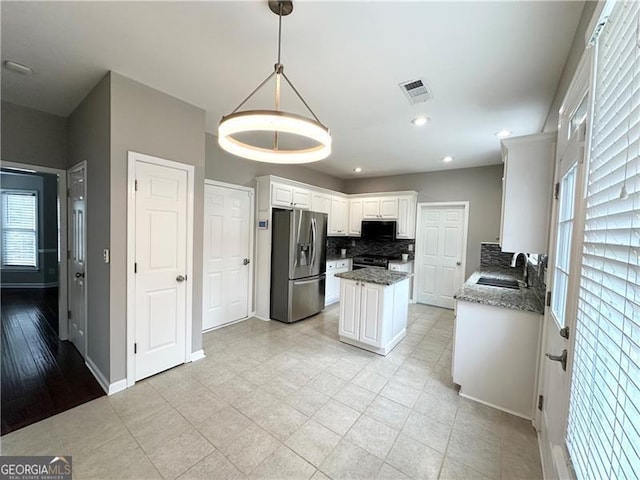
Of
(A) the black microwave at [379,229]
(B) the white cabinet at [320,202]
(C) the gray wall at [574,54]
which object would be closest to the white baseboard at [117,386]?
(B) the white cabinet at [320,202]

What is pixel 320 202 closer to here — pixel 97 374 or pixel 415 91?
pixel 415 91

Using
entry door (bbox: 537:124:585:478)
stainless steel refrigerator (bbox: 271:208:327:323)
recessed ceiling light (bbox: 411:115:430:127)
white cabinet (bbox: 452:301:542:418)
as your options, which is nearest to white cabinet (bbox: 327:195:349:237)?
stainless steel refrigerator (bbox: 271:208:327:323)

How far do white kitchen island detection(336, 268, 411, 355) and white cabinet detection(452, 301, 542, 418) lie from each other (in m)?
0.82

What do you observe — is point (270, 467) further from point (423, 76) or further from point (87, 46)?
point (87, 46)

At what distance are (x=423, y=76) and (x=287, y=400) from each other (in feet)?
9.47

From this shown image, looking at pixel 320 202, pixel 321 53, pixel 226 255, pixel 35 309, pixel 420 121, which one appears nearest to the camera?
pixel 321 53

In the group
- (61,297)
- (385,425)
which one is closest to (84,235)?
(61,297)

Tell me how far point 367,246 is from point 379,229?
28.8 inches

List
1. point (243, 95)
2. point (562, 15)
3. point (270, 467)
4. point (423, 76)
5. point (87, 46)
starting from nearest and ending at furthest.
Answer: point (562, 15) → point (270, 467) → point (87, 46) → point (423, 76) → point (243, 95)

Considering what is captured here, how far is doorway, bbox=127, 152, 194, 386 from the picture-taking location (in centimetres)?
234

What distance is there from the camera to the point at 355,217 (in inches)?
229

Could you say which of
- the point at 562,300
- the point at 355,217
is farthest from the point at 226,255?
the point at 562,300

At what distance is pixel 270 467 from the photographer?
5.22 feet

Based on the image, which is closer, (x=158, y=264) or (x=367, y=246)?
(x=158, y=264)
